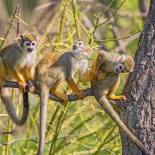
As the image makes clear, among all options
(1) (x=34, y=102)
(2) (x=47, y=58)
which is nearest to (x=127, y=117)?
(2) (x=47, y=58)

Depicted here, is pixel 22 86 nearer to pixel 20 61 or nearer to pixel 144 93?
pixel 20 61

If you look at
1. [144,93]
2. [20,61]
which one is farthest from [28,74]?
[144,93]

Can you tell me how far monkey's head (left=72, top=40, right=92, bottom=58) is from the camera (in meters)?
4.27

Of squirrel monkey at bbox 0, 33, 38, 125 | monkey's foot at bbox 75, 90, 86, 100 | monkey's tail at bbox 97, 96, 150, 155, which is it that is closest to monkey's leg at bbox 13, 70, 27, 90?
squirrel monkey at bbox 0, 33, 38, 125

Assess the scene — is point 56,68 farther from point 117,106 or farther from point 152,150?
point 152,150

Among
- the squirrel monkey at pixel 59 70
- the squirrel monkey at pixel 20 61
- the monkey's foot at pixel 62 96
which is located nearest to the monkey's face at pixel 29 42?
the squirrel monkey at pixel 20 61

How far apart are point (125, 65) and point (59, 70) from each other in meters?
0.60

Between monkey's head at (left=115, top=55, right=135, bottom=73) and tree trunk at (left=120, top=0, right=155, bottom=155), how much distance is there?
58 mm

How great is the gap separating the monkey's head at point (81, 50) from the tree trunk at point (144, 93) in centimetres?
42

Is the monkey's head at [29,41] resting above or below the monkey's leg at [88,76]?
above

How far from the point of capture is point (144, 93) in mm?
3953

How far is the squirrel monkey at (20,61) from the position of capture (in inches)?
175

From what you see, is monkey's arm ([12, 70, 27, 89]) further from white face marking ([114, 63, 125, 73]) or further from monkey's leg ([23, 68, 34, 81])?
white face marking ([114, 63, 125, 73])

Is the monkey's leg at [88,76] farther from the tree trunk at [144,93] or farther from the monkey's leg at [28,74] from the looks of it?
the monkey's leg at [28,74]
